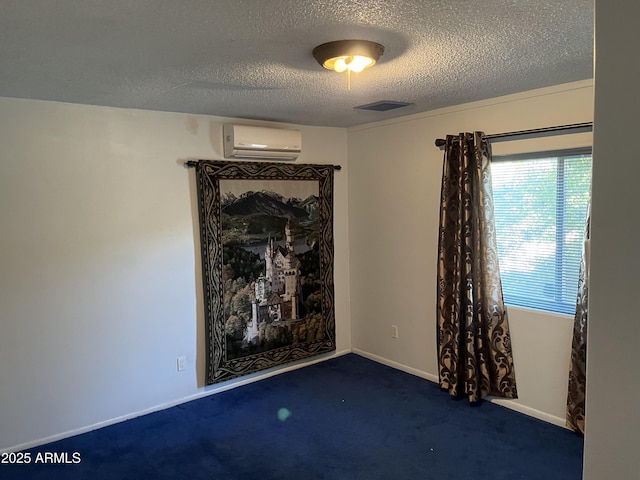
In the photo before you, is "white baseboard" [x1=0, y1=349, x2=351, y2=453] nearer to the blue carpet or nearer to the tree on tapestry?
the blue carpet

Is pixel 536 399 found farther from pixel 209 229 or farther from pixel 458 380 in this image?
pixel 209 229

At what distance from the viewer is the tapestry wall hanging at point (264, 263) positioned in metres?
3.85

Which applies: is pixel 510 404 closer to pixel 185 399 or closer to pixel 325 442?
pixel 325 442

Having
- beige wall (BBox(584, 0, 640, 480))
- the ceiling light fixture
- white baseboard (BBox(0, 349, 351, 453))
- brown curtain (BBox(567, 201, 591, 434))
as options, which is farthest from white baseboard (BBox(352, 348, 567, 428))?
beige wall (BBox(584, 0, 640, 480))

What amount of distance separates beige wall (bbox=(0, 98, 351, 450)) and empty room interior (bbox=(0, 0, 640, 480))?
0.01m

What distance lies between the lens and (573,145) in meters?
3.05

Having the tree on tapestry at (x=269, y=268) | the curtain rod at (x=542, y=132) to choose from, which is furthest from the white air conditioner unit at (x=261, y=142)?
the curtain rod at (x=542, y=132)

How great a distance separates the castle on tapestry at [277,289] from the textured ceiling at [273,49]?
137 centimetres

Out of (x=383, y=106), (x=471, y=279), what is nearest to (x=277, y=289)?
(x=471, y=279)

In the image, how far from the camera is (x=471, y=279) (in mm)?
3541

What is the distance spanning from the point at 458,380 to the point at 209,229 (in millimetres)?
2279

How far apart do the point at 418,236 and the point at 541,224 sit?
105cm

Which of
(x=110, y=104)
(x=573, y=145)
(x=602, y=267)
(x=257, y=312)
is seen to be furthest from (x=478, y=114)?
(x=602, y=267)

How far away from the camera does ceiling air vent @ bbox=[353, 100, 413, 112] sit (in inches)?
137
